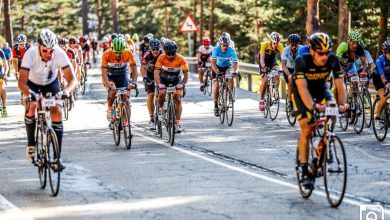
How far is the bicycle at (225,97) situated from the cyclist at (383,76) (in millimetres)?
4149

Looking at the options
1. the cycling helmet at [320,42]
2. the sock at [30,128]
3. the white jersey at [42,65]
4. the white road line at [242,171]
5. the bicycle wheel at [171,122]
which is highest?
the cycling helmet at [320,42]

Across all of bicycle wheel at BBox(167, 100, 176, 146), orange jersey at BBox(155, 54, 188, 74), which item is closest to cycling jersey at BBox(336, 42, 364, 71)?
orange jersey at BBox(155, 54, 188, 74)

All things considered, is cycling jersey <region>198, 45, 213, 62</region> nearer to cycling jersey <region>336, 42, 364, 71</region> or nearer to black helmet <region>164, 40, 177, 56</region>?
cycling jersey <region>336, 42, 364, 71</region>

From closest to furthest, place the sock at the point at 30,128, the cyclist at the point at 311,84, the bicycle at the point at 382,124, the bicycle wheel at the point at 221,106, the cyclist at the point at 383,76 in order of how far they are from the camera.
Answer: the cyclist at the point at 311,84 → the sock at the point at 30,128 → the cyclist at the point at 383,76 → the bicycle at the point at 382,124 → the bicycle wheel at the point at 221,106

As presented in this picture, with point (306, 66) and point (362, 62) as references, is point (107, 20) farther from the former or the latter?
point (306, 66)

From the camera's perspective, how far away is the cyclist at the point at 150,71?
59.7ft

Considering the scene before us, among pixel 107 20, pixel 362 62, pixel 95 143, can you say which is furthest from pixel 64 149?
pixel 107 20

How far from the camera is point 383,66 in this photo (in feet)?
53.1

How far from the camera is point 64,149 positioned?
53.3 feet

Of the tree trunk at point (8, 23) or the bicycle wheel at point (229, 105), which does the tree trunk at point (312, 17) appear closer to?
the bicycle wheel at point (229, 105)

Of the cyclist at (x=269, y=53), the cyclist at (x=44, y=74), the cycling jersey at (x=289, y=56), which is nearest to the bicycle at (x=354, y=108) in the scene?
the cycling jersey at (x=289, y=56)

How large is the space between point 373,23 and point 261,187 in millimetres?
34006

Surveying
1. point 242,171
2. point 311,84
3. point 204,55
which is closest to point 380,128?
point 242,171

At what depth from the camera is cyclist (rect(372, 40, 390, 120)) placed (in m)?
16.0
